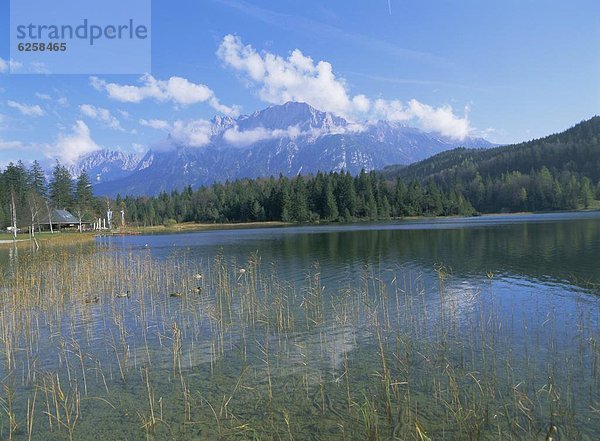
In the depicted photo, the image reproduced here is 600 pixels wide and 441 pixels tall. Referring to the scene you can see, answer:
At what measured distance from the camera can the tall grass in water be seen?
8.84 metres

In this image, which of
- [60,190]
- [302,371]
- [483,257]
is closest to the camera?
[302,371]

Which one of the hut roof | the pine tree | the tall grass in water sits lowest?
the tall grass in water

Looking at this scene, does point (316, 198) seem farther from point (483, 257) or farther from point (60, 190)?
point (483, 257)

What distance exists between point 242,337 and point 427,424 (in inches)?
311

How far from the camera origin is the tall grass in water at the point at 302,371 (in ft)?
29.0

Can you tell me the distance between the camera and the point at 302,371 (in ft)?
38.7

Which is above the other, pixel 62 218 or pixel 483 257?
pixel 62 218

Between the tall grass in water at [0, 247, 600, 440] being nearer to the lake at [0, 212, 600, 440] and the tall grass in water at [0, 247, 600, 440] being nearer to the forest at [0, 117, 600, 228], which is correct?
the lake at [0, 212, 600, 440]

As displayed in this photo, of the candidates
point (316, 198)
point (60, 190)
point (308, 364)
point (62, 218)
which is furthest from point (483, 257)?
point (60, 190)

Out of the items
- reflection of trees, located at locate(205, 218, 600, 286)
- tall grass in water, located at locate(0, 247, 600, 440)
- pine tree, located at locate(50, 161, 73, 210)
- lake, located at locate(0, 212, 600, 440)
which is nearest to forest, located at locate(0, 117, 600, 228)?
pine tree, located at locate(50, 161, 73, 210)

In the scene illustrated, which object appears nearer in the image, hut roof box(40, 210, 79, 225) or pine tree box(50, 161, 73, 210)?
hut roof box(40, 210, 79, 225)

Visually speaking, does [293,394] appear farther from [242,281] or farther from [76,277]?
[76,277]

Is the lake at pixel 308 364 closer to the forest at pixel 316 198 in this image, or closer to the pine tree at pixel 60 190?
the forest at pixel 316 198

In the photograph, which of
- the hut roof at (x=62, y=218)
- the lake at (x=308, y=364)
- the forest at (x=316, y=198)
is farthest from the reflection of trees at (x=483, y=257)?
the hut roof at (x=62, y=218)
